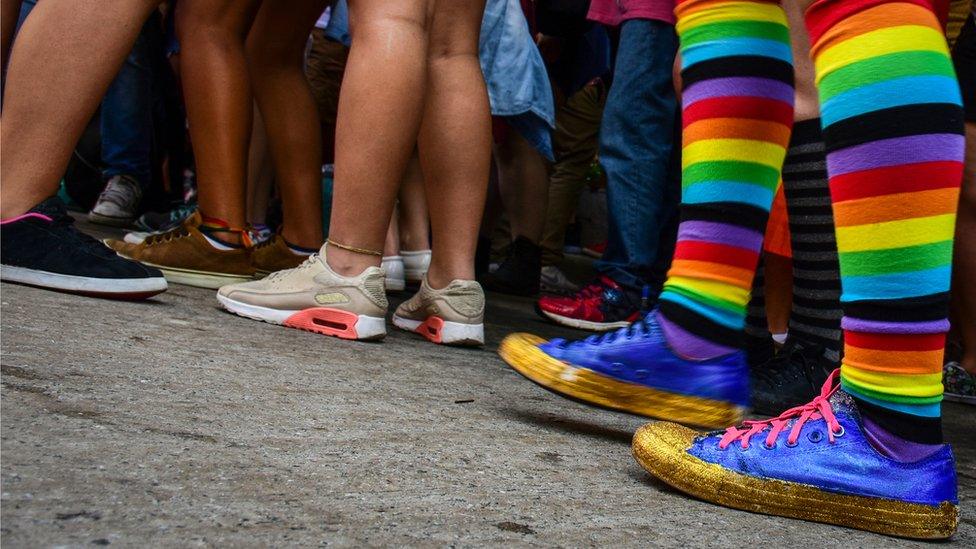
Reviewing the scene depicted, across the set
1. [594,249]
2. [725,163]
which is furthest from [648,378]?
[594,249]

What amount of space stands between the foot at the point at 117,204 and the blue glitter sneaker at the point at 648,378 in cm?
341

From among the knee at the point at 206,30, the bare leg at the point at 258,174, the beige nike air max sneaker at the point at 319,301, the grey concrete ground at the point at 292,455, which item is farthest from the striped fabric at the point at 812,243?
the bare leg at the point at 258,174

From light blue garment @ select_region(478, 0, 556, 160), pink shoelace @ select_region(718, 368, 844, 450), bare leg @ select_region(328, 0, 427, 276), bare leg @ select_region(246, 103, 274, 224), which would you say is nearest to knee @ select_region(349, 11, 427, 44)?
bare leg @ select_region(328, 0, 427, 276)

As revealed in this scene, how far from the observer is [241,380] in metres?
1.35

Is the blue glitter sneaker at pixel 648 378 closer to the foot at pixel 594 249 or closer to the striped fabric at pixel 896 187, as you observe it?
the striped fabric at pixel 896 187

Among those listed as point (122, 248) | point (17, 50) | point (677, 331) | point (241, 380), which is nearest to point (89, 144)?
point (122, 248)

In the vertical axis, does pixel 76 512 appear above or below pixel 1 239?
below

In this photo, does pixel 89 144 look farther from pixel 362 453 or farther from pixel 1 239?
pixel 362 453

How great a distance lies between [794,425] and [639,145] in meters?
1.84

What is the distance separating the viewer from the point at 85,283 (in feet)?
6.01

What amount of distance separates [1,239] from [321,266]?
0.61m

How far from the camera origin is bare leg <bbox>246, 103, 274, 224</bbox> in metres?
3.37

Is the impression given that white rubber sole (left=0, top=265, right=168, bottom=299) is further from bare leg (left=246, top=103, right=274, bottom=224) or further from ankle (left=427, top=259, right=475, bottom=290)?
bare leg (left=246, top=103, right=274, bottom=224)

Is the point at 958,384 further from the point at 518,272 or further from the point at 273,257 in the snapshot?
the point at 273,257
